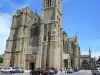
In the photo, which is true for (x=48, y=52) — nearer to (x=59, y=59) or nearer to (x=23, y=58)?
(x=59, y=59)

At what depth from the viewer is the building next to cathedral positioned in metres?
48.4

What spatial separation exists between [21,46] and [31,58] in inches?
201

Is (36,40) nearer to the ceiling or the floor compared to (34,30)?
nearer to the floor

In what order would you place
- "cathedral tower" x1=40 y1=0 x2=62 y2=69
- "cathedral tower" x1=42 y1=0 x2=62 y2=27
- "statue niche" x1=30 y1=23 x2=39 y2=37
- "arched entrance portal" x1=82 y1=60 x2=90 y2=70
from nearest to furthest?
1. "cathedral tower" x1=40 y1=0 x2=62 y2=69
2. "cathedral tower" x1=42 y1=0 x2=62 y2=27
3. "statue niche" x1=30 y1=23 x2=39 y2=37
4. "arched entrance portal" x1=82 y1=60 x2=90 y2=70

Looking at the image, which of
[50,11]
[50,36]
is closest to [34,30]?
[50,36]

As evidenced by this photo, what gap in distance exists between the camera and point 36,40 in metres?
51.9

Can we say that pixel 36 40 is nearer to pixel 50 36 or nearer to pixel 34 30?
pixel 34 30

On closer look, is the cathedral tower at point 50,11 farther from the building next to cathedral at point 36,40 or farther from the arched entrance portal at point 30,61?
the arched entrance portal at point 30,61

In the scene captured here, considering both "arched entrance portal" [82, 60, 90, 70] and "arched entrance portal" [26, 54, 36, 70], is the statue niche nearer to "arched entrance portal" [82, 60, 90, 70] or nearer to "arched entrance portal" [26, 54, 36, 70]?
"arched entrance portal" [26, 54, 36, 70]

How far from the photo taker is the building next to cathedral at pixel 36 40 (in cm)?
4838

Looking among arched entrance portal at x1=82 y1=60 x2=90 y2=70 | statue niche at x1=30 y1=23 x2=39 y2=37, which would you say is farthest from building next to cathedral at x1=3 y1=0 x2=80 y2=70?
arched entrance portal at x1=82 y1=60 x2=90 y2=70

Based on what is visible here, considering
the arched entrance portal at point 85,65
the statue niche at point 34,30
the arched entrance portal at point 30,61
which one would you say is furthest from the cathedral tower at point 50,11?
the arched entrance portal at point 85,65

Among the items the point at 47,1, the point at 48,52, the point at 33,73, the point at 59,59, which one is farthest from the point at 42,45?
the point at 33,73

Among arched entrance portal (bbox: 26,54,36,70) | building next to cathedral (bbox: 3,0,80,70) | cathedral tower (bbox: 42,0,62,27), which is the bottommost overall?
arched entrance portal (bbox: 26,54,36,70)
